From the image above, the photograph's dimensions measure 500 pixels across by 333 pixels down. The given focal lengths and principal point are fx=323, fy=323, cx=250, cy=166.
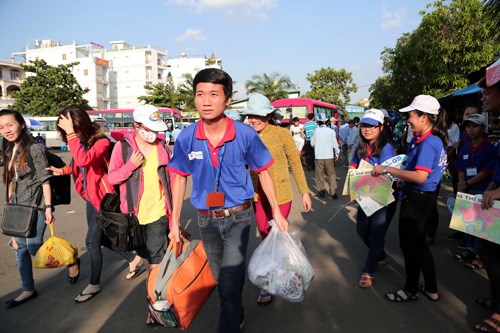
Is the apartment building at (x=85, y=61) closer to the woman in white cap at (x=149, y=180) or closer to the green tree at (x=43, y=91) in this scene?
the green tree at (x=43, y=91)

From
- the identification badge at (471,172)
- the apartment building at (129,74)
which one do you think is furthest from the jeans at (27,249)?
the apartment building at (129,74)

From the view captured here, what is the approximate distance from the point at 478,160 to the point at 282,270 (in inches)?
113

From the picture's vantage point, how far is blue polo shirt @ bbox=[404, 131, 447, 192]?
2678 mm

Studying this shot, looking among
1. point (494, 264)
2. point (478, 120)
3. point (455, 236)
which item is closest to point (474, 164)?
point (478, 120)

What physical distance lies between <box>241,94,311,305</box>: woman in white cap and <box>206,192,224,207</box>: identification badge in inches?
33.5

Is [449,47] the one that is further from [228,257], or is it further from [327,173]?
[228,257]

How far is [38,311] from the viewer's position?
3.00 metres

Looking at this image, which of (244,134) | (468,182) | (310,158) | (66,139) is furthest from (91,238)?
(310,158)

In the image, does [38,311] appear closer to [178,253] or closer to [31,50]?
[178,253]

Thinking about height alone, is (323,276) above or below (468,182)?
below

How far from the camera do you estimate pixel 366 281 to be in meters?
3.26

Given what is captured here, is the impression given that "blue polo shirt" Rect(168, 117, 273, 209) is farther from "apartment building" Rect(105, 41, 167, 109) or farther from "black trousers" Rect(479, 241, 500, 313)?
"apartment building" Rect(105, 41, 167, 109)

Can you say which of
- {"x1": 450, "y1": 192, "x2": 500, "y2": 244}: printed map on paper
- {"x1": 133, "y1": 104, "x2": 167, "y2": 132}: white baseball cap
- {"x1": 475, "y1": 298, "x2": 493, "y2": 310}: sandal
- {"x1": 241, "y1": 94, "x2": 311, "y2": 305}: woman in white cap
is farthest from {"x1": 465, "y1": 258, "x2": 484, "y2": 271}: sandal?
{"x1": 133, "y1": 104, "x2": 167, "y2": 132}: white baseball cap

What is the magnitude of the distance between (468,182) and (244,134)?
9.71 ft
